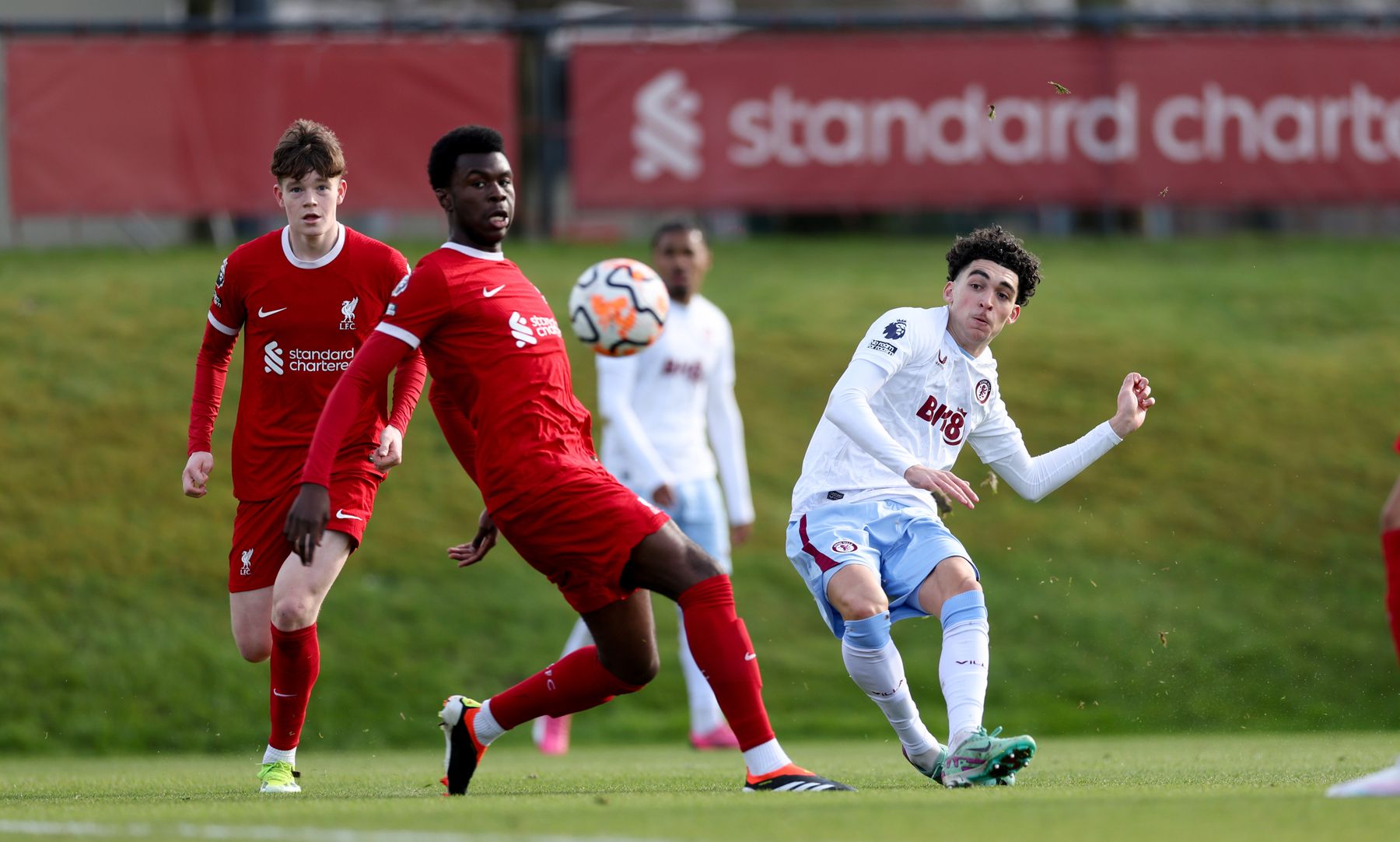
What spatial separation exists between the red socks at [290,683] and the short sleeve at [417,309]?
1.59 metres

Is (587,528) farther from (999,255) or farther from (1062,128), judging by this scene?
(1062,128)

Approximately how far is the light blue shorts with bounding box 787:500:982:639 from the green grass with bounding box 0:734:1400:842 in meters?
0.73

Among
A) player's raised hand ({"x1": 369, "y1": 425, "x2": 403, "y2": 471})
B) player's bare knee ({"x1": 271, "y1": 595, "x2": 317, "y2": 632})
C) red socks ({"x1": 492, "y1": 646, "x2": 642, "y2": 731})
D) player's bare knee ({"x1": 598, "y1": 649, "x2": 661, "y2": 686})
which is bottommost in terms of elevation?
red socks ({"x1": 492, "y1": 646, "x2": 642, "y2": 731})

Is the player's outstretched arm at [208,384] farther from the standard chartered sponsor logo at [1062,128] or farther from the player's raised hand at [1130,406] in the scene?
the standard chartered sponsor logo at [1062,128]

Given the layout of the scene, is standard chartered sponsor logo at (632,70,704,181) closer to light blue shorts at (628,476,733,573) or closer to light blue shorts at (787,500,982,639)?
light blue shorts at (628,476,733,573)

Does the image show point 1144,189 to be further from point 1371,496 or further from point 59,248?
point 59,248

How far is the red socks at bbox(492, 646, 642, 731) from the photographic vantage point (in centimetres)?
635

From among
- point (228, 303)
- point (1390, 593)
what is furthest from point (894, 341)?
point (228, 303)

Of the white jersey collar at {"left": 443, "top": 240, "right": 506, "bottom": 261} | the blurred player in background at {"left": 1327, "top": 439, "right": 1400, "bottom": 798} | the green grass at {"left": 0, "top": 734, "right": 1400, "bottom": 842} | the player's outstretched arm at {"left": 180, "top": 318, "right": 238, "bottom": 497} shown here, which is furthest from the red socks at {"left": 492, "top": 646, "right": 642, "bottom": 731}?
the blurred player in background at {"left": 1327, "top": 439, "right": 1400, "bottom": 798}

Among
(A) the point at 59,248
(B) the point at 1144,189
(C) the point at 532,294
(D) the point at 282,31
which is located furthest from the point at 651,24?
(C) the point at 532,294

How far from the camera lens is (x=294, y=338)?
7066mm

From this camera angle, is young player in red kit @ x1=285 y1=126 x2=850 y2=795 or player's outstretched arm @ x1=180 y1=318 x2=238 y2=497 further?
player's outstretched arm @ x1=180 y1=318 x2=238 y2=497

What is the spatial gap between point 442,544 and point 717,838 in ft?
27.3

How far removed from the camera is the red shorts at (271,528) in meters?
6.97
